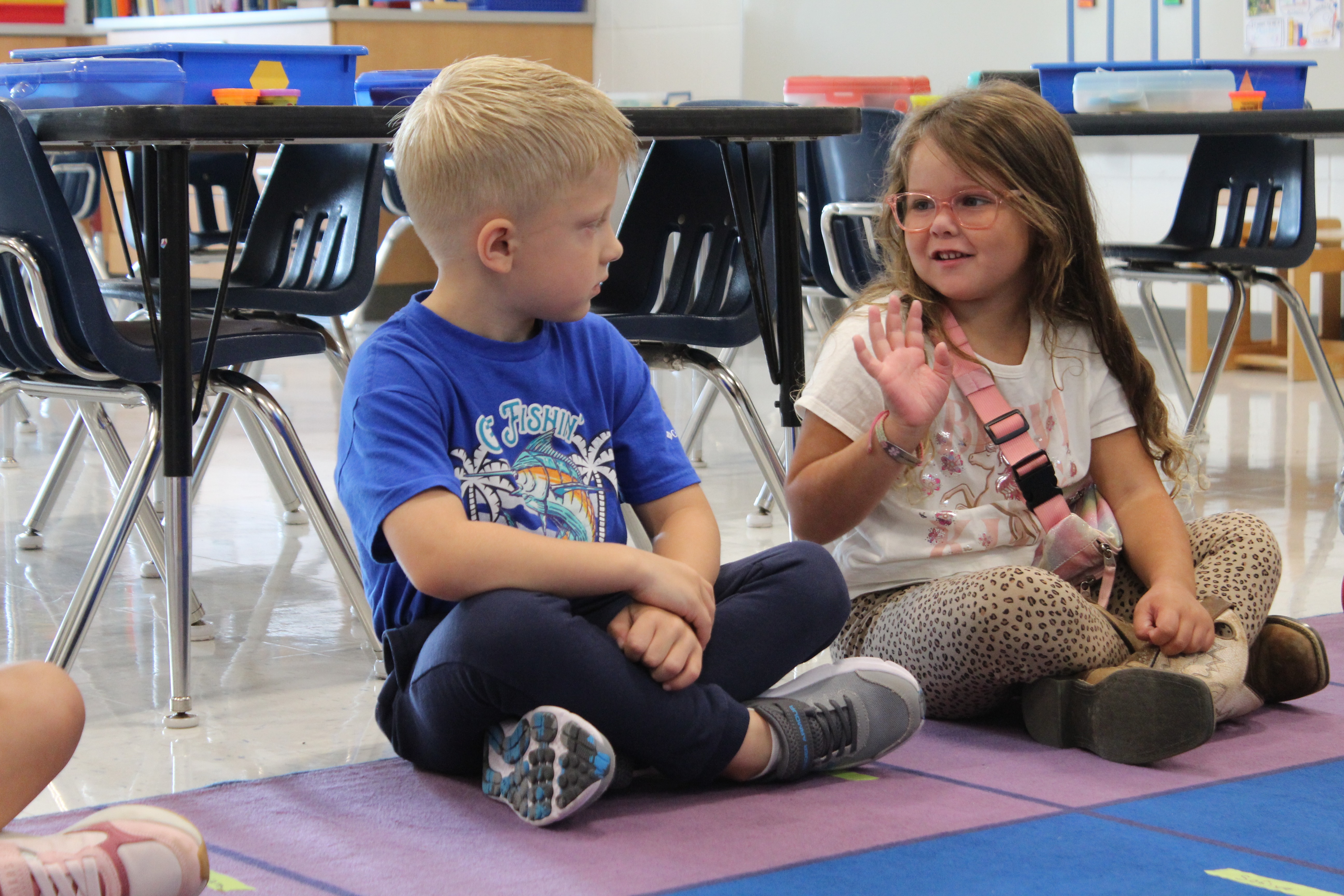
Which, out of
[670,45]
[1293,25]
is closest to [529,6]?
[670,45]

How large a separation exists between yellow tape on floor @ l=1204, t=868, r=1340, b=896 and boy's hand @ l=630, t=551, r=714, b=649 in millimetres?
414

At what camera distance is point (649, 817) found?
4.09 ft

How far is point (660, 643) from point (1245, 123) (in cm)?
153

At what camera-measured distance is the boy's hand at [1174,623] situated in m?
1.46

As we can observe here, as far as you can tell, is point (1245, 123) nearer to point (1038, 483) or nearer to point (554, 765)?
point (1038, 483)

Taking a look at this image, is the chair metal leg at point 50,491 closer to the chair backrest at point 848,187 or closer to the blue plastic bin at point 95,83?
the blue plastic bin at point 95,83

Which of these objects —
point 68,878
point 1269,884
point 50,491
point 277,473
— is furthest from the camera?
point 277,473

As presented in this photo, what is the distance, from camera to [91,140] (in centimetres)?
153

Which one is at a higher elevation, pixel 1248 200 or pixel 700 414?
pixel 1248 200

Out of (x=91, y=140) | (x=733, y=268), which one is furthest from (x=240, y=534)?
(x=91, y=140)

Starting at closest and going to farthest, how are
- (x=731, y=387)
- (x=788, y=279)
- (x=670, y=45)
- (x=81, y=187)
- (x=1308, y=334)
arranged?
1. (x=788, y=279)
2. (x=731, y=387)
3. (x=1308, y=334)
4. (x=81, y=187)
5. (x=670, y=45)

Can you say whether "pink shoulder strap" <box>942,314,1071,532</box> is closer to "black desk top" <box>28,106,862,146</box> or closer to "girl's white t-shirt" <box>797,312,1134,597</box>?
A: "girl's white t-shirt" <box>797,312,1134,597</box>

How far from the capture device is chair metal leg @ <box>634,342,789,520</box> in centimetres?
202

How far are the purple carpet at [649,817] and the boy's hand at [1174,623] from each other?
89 mm
